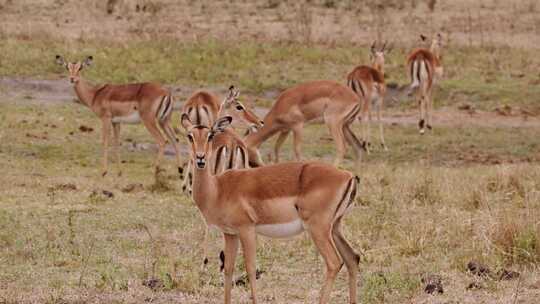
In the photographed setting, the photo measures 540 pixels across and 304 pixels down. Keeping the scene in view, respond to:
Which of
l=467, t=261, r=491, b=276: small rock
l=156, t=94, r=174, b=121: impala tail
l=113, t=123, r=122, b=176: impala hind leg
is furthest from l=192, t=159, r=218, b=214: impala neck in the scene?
l=156, t=94, r=174, b=121: impala tail

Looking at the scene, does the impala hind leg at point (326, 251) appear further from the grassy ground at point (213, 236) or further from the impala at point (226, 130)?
the impala at point (226, 130)

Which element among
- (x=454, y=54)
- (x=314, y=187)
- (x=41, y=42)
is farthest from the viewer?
(x=454, y=54)

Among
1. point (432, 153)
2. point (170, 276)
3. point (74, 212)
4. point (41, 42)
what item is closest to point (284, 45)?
point (41, 42)

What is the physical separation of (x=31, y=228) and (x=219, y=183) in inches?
99.0

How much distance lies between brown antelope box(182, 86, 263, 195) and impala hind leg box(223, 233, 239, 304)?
1.59 meters

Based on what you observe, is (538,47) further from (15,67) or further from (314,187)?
(314,187)

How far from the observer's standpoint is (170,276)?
254 inches

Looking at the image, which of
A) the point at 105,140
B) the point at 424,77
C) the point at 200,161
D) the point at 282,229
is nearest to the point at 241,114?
the point at 105,140

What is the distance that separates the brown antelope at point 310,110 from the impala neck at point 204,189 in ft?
15.6

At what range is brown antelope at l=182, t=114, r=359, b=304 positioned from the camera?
574 cm

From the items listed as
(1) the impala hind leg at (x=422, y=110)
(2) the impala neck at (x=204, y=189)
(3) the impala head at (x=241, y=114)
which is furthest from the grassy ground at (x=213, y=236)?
(1) the impala hind leg at (x=422, y=110)

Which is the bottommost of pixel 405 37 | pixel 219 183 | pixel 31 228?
pixel 405 37

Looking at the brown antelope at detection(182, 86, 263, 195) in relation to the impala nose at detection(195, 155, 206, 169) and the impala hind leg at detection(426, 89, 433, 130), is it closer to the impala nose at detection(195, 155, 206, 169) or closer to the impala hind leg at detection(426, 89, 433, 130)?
the impala nose at detection(195, 155, 206, 169)

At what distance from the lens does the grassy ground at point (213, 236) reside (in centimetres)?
632
